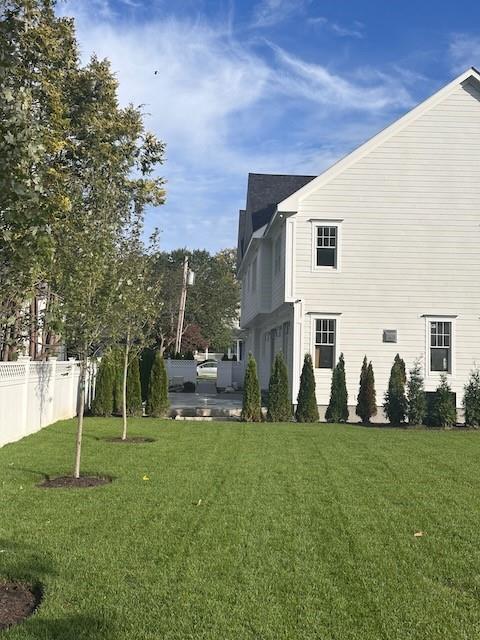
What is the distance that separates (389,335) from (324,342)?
1.69m

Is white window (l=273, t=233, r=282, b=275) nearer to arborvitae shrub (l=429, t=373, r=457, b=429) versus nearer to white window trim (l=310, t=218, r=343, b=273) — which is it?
white window trim (l=310, t=218, r=343, b=273)

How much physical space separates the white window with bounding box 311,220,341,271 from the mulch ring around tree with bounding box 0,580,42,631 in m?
13.6

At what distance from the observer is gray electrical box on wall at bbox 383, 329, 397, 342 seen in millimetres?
17141

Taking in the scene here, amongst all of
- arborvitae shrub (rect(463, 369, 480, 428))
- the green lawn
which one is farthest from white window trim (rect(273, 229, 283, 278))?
the green lawn

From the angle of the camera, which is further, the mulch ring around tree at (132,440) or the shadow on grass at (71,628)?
the mulch ring around tree at (132,440)

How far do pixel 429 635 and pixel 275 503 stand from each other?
125 inches

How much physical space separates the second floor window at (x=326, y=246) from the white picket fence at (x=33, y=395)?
6525 millimetres

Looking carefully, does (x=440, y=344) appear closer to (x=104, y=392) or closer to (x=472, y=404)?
(x=472, y=404)

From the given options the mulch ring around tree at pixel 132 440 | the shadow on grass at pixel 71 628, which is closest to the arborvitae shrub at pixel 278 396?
the mulch ring around tree at pixel 132 440

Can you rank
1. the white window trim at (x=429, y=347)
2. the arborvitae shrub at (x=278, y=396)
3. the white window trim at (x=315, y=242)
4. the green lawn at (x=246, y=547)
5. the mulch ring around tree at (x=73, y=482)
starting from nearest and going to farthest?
the green lawn at (x=246, y=547)
the mulch ring around tree at (x=73, y=482)
the arborvitae shrub at (x=278, y=396)
the white window trim at (x=429, y=347)
the white window trim at (x=315, y=242)

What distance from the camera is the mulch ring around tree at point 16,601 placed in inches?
158

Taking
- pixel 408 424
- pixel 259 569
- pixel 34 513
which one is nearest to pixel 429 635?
pixel 259 569

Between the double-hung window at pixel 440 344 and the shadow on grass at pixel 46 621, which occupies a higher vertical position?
the double-hung window at pixel 440 344

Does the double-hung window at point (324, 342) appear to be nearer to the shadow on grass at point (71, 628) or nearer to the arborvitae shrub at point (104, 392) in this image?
the arborvitae shrub at point (104, 392)
